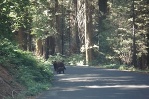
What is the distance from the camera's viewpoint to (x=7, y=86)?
526 inches

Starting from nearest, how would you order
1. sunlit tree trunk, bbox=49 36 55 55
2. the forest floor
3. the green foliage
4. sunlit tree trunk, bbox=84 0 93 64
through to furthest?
1. the forest floor
2. the green foliage
3. sunlit tree trunk, bbox=84 0 93 64
4. sunlit tree trunk, bbox=49 36 55 55

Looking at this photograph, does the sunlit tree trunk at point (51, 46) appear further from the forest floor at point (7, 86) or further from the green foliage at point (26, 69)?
the forest floor at point (7, 86)

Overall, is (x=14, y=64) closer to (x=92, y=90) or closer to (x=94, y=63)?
(x=92, y=90)

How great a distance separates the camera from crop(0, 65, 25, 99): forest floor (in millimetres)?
12633

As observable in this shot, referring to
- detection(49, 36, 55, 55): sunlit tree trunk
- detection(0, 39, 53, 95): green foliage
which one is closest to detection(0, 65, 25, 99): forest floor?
detection(0, 39, 53, 95): green foliage

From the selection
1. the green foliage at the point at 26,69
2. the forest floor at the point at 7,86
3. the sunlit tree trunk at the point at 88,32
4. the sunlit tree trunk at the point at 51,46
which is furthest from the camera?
the sunlit tree trunk at the point at 51,46

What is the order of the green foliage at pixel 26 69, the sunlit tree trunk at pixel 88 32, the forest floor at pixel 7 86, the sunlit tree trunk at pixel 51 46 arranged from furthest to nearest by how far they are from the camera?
1. the sunlit tree trunk at pixel 51 46
2. the sunlit tree trunk at pixel 88 32
3. the green foliage at pixel 26 69
4. the forest floor at pixel 7 86

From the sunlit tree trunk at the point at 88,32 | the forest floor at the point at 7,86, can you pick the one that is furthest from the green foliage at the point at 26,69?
the sunlit tree trunk at the point at 88,32

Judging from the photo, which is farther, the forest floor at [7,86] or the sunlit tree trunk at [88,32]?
the sunlit tree trunk at [88,32]

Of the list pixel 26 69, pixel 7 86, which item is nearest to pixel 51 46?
pixel 26 69

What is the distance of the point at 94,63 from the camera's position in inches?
1494

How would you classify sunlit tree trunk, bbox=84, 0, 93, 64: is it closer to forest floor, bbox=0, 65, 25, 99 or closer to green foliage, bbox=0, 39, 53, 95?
green foliage, bbox=0, 39, 53, 95

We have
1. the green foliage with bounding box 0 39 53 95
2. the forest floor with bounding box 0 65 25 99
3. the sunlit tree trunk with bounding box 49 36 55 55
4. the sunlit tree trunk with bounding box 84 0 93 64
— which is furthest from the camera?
the sunlit tree trunk with bounding box 49 36 55 55

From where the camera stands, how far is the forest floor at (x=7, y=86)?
12633mm
